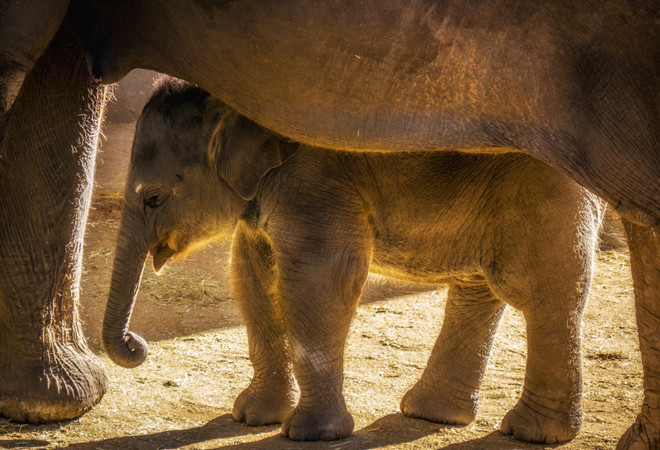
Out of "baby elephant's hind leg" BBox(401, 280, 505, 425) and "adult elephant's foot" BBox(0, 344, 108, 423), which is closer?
"adult elephant's foot" BBox(0, 344, 108, 423)

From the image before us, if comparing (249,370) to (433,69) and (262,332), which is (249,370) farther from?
(433,69)

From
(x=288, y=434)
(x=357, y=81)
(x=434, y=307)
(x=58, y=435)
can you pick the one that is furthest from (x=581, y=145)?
(x=434, y=307)

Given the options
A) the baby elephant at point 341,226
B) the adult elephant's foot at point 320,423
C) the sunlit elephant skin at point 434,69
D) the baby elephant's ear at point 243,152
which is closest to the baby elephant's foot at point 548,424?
the baby elephant at point 341,226

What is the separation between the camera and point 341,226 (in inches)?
120

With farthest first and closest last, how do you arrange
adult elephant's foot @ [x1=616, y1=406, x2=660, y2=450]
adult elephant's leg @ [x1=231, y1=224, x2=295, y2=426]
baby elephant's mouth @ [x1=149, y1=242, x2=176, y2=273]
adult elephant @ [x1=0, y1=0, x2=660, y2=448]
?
adult elephant's leg @ [x1=231, y1=224, x2=295, y2=426]
baby elephant's mouth @ [x1=149, y1=242, x2=176, y2=273]
adult elephant's foot @ [x1=616, y1=406, x2=660, y2=450]
adult elephant @ [x1=0, y1=0, x2=660, y2=448]

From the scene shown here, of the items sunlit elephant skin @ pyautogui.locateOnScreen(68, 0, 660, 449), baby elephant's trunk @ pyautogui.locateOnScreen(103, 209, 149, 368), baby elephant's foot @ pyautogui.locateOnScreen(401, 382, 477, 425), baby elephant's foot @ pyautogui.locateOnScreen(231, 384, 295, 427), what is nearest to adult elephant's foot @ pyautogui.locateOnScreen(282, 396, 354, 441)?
baby elephant's foot @ pyautogui.locateOnScreen(231, 384, 295, 427)

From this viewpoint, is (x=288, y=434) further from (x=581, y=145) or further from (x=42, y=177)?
(x=581, y=145)

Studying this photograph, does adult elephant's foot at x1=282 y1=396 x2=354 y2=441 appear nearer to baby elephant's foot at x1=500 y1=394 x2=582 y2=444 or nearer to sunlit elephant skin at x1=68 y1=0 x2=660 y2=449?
baby elephant's foot at x1=500 y1=394 x2=582 y2=444

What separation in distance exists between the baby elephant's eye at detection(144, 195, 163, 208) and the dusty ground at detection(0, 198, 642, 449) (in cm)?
79

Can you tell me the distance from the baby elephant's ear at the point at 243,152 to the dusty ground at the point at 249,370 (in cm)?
90

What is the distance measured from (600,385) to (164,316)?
2345 mm

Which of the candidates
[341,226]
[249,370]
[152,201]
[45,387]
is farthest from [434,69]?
[249,370]

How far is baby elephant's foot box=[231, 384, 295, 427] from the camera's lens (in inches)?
130

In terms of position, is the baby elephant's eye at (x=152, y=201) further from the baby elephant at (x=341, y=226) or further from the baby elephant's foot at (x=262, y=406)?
the baby elephant's foot at (x=262, y=406)
